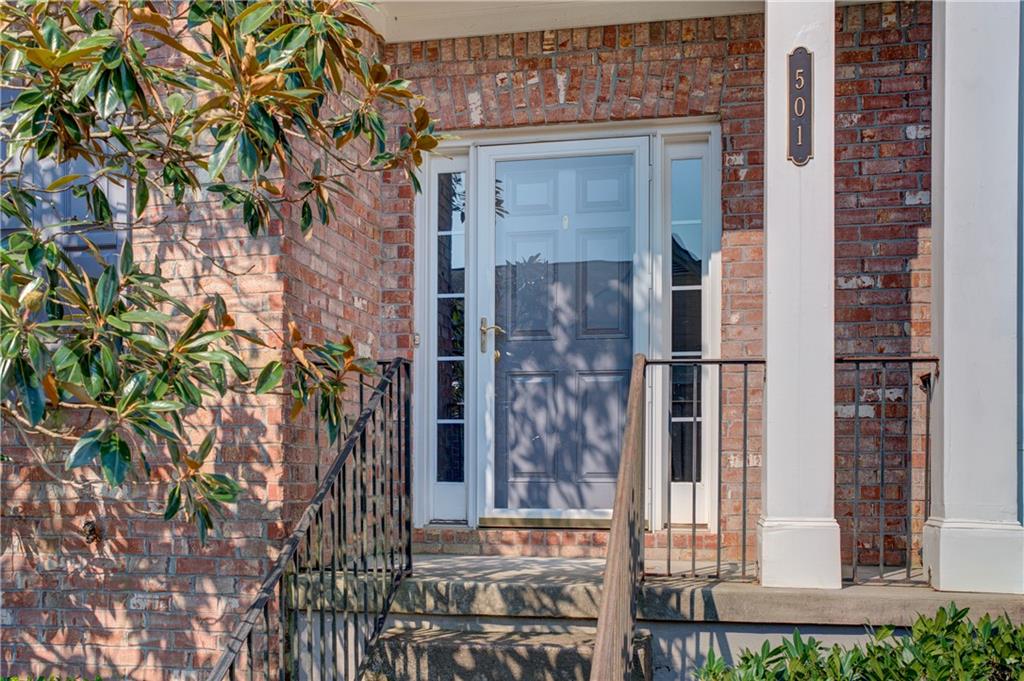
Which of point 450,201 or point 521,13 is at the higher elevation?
point 521,13

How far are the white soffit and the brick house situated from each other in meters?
0.02

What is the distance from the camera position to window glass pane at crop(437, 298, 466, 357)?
456cm

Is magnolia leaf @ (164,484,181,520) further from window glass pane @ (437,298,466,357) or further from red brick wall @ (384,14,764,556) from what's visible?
window glass pane @ (437,298,466,357)

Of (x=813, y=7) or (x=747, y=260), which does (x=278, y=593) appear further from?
(x=813, y=7)

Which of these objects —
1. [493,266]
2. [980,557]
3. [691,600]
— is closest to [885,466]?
[980,557]

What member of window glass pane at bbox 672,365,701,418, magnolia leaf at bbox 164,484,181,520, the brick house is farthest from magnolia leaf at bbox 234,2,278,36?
window glass pane at bbox 672,365,701,418

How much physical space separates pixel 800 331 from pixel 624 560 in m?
1.30

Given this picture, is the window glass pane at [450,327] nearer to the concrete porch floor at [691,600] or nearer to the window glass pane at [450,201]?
the window glass pane at [450,201]

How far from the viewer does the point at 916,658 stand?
9.12 ft

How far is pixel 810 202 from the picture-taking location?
11.0 feet

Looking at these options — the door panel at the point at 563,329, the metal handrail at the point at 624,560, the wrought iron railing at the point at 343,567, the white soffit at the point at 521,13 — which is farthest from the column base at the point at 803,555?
the white soffit at the point at 521,13

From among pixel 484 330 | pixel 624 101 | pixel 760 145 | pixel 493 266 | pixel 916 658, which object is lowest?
pixel 916 658

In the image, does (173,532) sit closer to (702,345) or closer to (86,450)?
(86,450)

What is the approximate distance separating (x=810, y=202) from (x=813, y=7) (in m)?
0.74
